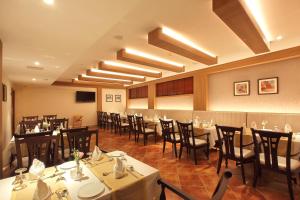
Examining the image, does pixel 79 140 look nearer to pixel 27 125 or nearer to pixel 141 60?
pixel 141 60

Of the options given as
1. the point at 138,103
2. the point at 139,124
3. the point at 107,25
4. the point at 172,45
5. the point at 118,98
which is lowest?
the point at 139,124

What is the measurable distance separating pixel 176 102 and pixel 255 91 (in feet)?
10.1

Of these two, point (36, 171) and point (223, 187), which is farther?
point (36, 171)

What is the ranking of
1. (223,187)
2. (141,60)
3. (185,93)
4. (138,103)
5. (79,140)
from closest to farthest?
(223,187) → (79,140) → (141,60) → (185,93) → (138,103)

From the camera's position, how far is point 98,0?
4.82 feet

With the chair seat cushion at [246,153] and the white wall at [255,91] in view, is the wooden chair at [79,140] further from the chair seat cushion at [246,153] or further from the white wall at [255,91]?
the white wall at [255,91]

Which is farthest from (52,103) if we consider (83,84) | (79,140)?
(79,140)

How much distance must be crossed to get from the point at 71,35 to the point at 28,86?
285 inches

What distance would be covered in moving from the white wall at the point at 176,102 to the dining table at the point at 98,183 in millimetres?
4865

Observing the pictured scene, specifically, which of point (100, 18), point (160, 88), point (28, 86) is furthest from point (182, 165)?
point (28, 86)

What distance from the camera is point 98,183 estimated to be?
1.30 m

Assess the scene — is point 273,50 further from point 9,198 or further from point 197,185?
point 9,198

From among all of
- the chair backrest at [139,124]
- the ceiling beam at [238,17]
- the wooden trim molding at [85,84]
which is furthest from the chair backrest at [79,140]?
the wooden trim molding at [85,84]

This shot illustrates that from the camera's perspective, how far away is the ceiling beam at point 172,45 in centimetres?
271
